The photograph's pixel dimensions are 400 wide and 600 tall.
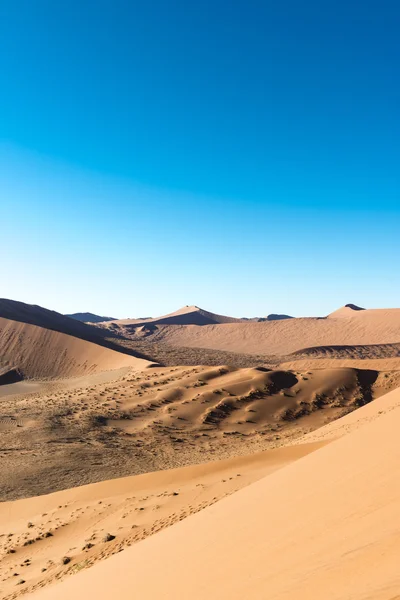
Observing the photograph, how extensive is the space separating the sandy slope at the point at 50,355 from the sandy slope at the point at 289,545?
29304 mm

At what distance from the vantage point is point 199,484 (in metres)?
11.1

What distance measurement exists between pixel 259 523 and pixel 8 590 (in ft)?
13.8

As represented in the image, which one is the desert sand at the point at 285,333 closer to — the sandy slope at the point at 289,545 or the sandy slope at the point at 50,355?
the sandy slope at the point at 50,355

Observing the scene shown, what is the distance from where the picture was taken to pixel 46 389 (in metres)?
32.9

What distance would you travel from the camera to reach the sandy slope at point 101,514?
8.07m

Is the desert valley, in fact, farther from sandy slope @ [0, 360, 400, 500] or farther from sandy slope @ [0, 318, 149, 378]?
sandy slope @ [0, 318, 149, 378]

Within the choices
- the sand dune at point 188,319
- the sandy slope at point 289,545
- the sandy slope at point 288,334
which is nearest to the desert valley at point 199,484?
the sandy slope at point 289,545

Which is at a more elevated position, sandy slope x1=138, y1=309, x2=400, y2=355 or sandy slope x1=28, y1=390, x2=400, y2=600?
sandy slope x1=138, y1=309, x2=400, y2=355

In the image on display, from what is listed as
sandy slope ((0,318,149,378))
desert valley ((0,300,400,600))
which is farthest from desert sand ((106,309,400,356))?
desert valley ((0,300,400,600))

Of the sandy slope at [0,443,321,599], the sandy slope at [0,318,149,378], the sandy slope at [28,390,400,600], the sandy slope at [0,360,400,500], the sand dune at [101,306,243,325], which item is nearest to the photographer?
the sandy slope at [28,390,400,600]

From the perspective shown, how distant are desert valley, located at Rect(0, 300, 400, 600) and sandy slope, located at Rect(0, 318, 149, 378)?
2.11 metres

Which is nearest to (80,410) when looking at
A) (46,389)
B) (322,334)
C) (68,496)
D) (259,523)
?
(46,389)

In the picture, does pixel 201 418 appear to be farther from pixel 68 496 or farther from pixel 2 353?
pixel 2 353

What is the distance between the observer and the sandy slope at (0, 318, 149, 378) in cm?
3925
